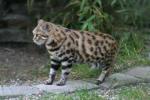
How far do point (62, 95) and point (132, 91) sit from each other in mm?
943

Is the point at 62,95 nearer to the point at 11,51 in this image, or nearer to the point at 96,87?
the point at 96,87

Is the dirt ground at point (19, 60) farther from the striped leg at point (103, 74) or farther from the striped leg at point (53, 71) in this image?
the striped leg at point (103, 74)

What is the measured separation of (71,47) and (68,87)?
22.0 inches

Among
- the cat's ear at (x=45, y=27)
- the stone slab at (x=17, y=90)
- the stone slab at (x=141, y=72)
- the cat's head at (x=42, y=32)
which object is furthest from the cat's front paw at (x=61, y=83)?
the stone slab at (x=141, y=72)

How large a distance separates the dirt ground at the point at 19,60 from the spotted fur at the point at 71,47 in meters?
0.70

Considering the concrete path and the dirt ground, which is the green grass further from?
the dirt ground

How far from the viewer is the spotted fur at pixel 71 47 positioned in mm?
7199

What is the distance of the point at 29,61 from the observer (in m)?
8.76

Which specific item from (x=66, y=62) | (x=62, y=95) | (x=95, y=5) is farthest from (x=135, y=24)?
(x=62, y=95)

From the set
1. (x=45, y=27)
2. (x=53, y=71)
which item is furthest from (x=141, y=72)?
(x=45, y=27)

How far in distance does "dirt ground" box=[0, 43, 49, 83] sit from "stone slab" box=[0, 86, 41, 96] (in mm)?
480

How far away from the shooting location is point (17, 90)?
7039 millimetres

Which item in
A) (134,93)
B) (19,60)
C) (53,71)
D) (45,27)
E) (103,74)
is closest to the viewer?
(134,93)

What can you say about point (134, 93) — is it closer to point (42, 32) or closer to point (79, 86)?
point (79, 86)
